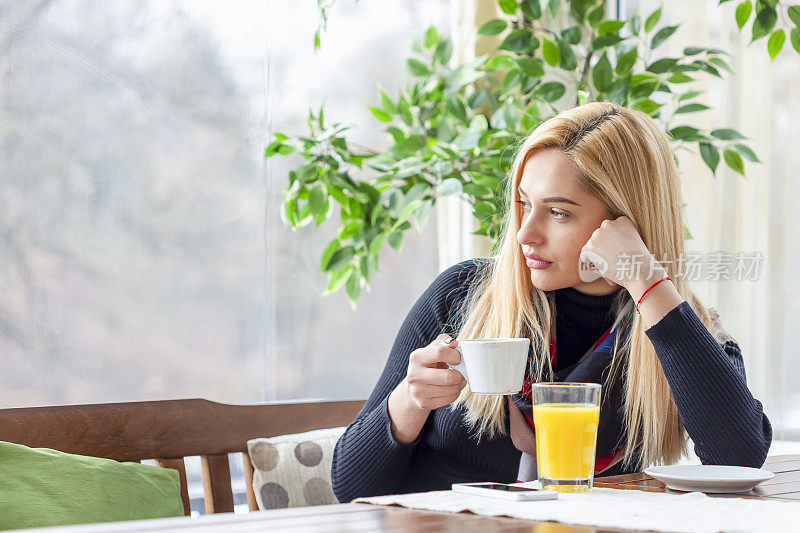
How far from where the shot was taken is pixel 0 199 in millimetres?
1755

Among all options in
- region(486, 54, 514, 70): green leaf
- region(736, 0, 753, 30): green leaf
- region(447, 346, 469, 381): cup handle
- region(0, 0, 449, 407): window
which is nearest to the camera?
region(447, 346, 469, 381): cup handle

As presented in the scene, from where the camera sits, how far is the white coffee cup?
94 cm

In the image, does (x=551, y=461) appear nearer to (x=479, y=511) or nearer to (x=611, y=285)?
(x=479, y=511)

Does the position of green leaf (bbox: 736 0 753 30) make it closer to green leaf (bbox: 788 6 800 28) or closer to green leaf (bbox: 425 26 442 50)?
green leaf (bbox: 788 6 800 28)

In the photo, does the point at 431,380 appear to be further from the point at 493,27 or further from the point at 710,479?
the point at 493,27

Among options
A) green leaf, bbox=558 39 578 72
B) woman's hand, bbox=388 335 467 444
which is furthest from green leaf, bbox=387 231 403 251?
woman's hand, bbox=388 335 467 444

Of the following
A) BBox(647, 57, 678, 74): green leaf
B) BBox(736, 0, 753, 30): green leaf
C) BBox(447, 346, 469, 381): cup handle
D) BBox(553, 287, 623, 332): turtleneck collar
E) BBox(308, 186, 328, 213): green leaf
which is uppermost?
BBox(736, 0, 753, 30): green leaf

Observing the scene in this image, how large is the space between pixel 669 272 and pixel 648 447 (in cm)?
29

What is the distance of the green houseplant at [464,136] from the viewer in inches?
78.0

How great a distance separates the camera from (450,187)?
195cm

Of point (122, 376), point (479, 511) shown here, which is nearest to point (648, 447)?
point (479, 511)

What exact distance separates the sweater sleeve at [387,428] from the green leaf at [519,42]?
0.72 meters

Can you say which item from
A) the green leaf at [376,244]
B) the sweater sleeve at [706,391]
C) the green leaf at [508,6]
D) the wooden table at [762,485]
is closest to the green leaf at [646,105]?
the green leaf at [508,6]

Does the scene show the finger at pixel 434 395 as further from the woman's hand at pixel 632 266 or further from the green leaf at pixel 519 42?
the green leaf at pixel 519 42
